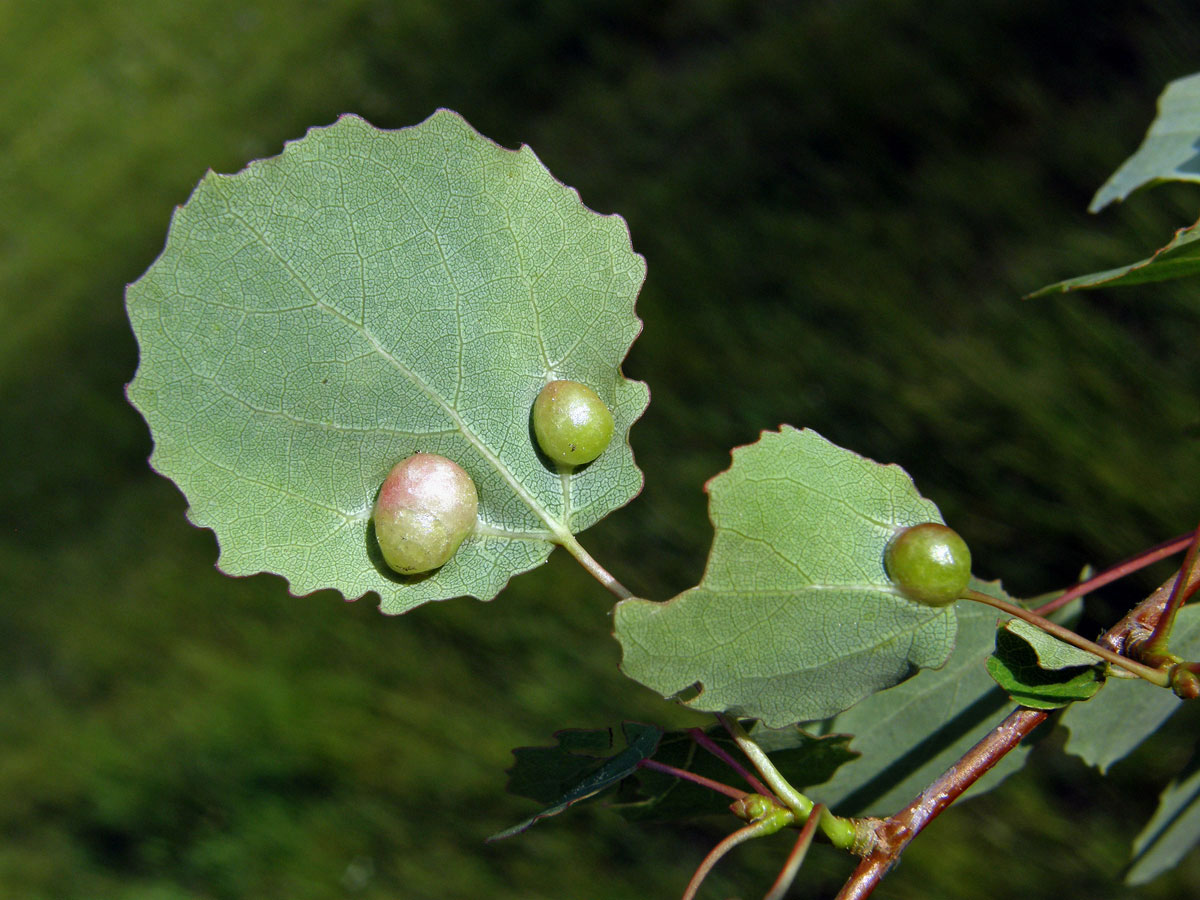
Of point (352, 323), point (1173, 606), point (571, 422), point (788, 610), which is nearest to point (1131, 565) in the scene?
point (1173, 606)

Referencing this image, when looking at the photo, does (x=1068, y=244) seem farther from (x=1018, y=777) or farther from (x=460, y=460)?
(x=460, y=460)

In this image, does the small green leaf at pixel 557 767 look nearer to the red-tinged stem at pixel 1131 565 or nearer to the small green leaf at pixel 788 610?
the small green leaf at pixel 788 610

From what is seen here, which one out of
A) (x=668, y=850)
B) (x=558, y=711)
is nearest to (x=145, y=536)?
(x=558, y=711)

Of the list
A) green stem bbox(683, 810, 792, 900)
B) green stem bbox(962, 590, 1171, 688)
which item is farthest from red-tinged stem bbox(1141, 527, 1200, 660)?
green stem bbox(683, 810, 792, 900)

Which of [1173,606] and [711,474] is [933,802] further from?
[711,474]

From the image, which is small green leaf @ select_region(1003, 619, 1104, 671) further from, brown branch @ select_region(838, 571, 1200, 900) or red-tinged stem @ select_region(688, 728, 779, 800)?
red-tinged stem @ select_region(688, 728, 779, 800)

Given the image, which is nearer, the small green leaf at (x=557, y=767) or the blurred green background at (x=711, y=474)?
the small green leaf at (x=557, y=767)

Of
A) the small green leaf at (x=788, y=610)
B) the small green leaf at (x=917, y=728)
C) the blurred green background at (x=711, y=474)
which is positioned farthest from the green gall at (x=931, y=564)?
the blurred green background at (x=711, y=474)
